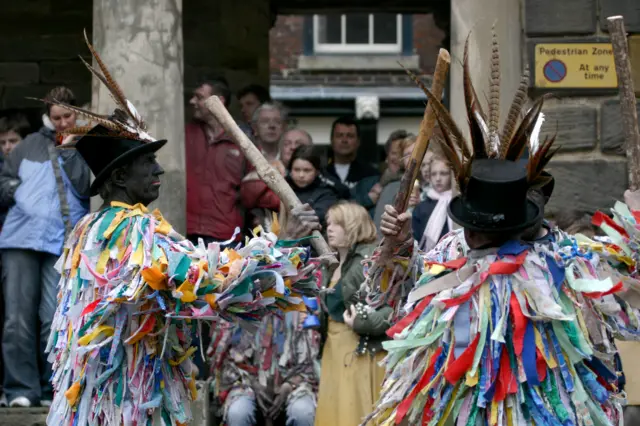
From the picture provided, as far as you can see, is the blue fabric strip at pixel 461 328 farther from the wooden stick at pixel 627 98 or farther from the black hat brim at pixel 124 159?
the black hat brim at pixel 124 159

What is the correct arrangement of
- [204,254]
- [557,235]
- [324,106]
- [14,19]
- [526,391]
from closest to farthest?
[526,391], [557,235], [204,254], [14,19], [324,106]

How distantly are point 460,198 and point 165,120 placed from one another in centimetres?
338

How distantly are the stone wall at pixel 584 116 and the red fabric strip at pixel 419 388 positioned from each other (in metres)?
3.32

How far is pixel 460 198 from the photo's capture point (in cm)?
584

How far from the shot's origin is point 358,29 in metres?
24.8

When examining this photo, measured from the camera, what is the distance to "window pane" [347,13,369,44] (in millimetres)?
24719

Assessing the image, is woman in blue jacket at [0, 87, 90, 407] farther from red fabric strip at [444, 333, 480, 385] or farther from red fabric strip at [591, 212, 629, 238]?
red fabric strip at [444, 333, 480, 385]

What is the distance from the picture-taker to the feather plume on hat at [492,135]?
5.73m

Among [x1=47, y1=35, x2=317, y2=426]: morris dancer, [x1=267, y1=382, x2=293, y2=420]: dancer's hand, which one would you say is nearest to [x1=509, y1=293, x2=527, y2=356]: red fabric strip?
[x1=47, y1=35, x2=317, y2=426]: morris dancer

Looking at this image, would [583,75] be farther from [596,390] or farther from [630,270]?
[596,390]

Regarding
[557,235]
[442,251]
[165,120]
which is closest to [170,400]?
[442,251]

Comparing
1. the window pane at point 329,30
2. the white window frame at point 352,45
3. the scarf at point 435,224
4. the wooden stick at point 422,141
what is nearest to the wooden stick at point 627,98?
the wooden stick at point 422,141

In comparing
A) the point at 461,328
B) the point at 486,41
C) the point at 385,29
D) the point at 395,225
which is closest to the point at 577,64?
the point at 486,41

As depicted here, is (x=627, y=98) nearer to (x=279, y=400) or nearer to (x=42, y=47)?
(x=279, y=400)
